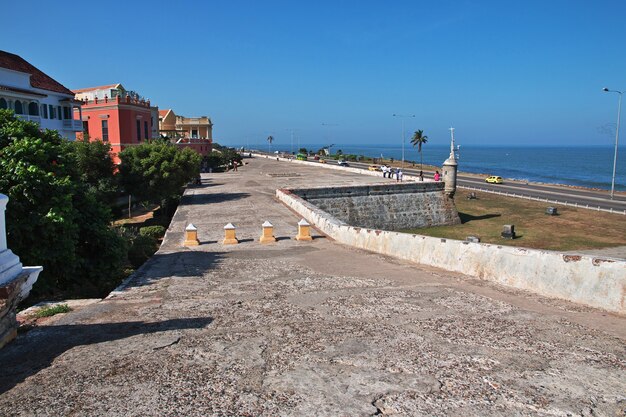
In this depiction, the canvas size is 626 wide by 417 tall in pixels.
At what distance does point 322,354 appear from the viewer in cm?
482

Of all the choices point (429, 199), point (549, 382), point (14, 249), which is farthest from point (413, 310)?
point (429, 199)

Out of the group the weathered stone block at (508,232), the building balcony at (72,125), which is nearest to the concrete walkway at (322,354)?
the weathered stone block at (508,232)

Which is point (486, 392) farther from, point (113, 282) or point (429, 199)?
point (429, 199)

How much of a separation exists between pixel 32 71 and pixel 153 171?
11054 millimetres

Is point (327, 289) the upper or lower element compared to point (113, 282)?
upper

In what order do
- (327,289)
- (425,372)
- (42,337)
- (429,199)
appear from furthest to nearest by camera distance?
(429,199)
(327,289)
(42,337)
(425,372)

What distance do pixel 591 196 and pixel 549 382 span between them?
146ft

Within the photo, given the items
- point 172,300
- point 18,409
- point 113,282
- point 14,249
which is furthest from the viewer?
point 113,282

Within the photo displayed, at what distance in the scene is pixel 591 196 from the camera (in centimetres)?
4238

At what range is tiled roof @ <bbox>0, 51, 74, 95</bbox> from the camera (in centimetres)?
2450

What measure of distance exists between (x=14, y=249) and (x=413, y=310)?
7.46 meters

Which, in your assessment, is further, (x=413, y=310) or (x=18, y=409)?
(x=413, y=310)

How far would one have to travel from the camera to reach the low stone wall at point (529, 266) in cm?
650

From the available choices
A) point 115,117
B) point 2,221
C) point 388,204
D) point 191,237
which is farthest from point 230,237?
point 115,117
